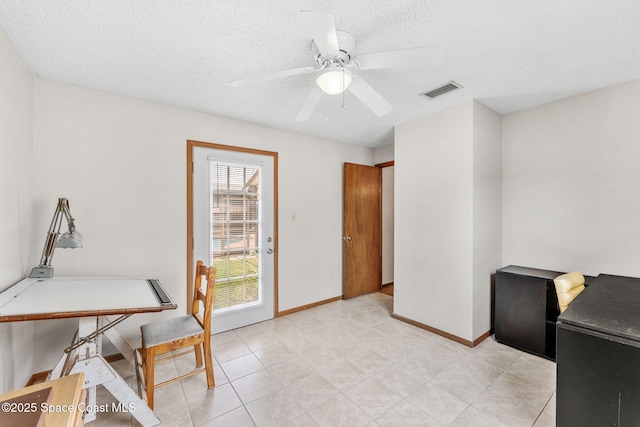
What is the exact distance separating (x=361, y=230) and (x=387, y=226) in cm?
93

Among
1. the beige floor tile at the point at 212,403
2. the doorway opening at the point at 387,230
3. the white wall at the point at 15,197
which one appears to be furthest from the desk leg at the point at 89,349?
the doorway opening at the point at 387,230

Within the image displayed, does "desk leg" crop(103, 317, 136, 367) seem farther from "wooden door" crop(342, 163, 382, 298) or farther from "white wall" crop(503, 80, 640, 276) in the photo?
"white wall" crop(503, 80, 640, 276)

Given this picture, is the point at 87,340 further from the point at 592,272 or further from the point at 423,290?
the point at 592,272

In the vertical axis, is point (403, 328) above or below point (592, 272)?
below

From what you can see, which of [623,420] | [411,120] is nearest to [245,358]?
[623,420]

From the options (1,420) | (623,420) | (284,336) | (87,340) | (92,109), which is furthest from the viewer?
(284,336)

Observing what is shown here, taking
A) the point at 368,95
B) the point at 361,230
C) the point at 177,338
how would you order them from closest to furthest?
the point at 368,95 < the point at 177,338 < the point at 361,230

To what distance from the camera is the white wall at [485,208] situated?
269cm

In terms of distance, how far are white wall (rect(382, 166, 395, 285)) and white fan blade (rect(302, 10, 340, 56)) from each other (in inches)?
144

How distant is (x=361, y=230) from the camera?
427cm

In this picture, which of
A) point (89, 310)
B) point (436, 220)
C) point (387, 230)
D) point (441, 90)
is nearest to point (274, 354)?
point (89, 310)

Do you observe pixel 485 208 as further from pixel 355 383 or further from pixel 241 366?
pixel 241 366

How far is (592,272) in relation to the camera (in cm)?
250

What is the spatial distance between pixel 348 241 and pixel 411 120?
1.89m
